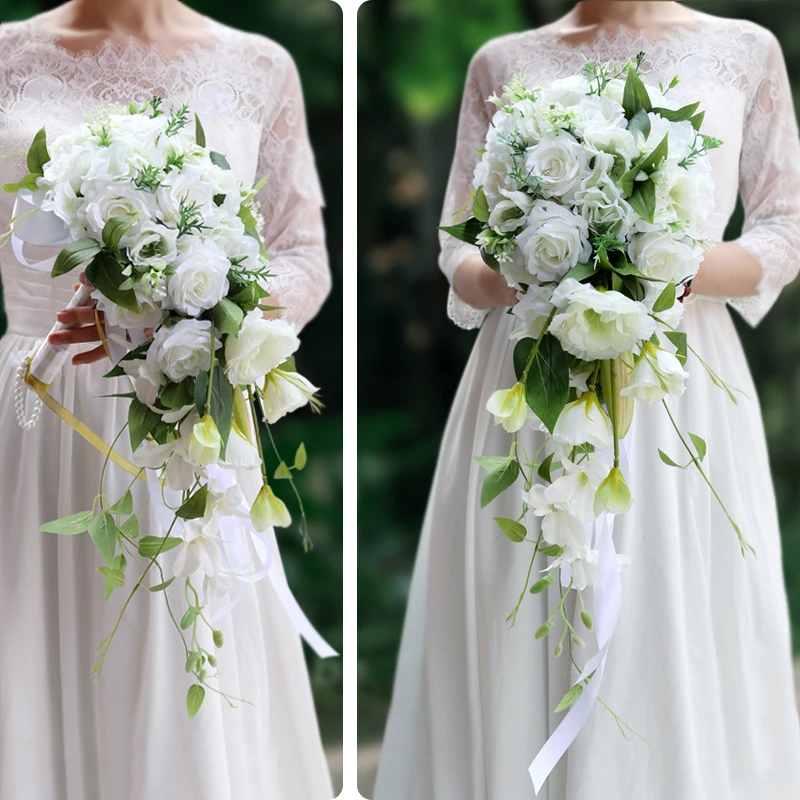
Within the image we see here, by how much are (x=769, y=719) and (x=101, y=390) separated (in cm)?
106

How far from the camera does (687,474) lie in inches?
60.1

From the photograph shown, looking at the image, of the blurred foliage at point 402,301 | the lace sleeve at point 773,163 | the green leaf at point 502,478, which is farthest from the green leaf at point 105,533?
the lace sleeve at point 773,163

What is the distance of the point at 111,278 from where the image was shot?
1.19 meters

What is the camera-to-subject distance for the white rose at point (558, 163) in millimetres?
1189

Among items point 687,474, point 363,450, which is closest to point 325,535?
point 363,450

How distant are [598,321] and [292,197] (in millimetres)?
644

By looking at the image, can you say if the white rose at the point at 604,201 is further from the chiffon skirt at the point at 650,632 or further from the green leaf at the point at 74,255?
the green leaf at the point at 74,255

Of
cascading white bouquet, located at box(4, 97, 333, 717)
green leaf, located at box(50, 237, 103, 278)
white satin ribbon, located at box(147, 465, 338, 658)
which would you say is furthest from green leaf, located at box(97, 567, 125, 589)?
green leaf, located at box(50, 237, 103, 278)

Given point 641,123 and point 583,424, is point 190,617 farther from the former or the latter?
point 641,123

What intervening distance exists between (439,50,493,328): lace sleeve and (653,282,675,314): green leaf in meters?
0.51

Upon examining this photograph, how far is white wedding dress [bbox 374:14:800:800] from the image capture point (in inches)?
58.7

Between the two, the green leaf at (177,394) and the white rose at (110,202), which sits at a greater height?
the white rose at (110,202)

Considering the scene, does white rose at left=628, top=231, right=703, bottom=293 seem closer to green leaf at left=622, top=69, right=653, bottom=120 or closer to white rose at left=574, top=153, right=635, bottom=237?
white rose at left=574, top=153, right=635, bottom=237

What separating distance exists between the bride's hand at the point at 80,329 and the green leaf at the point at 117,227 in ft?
0.51
